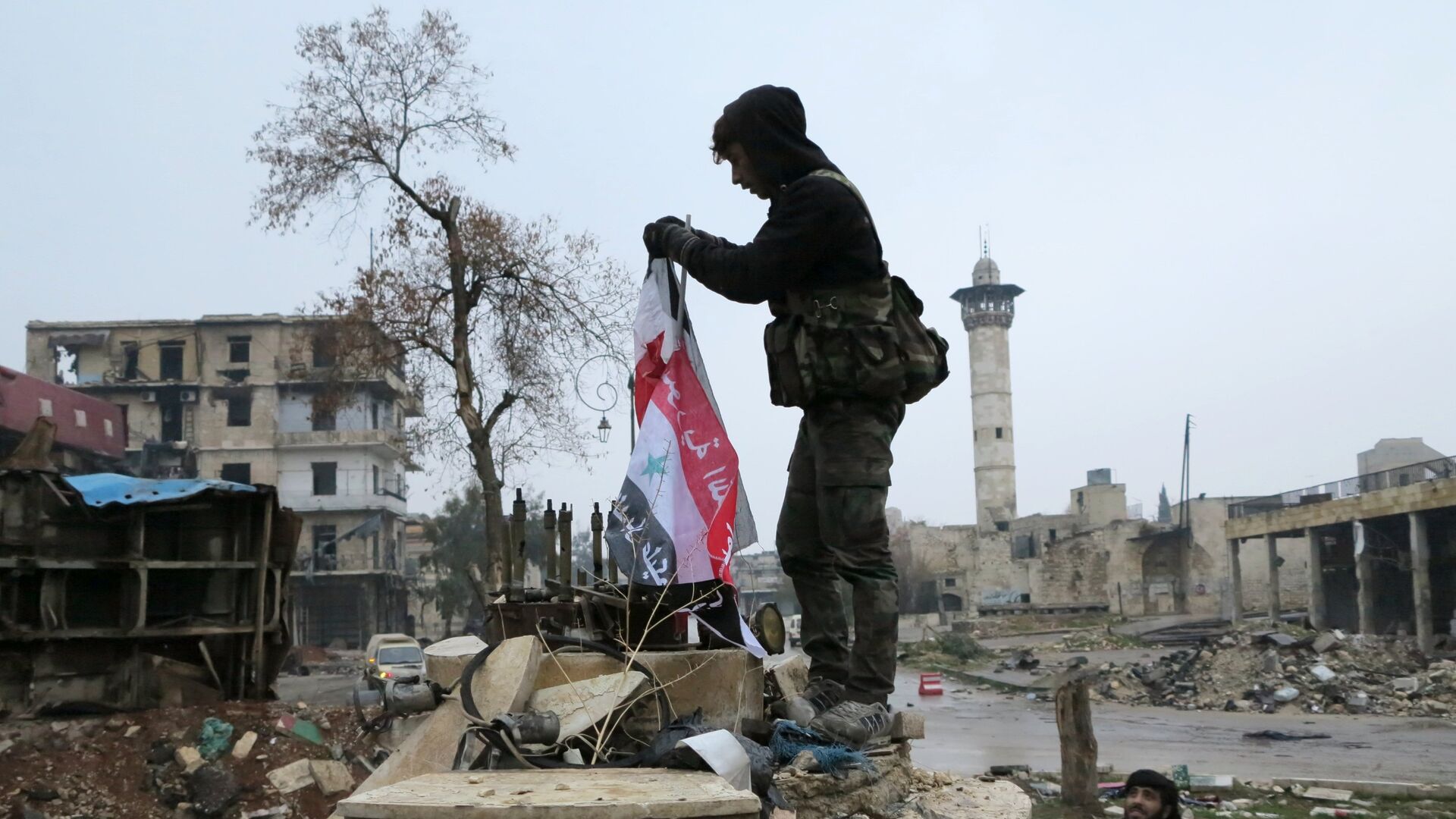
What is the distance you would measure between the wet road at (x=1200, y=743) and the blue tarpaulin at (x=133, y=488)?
793 cm

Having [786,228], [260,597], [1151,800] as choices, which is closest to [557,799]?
[786,228]

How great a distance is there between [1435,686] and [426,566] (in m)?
43.6

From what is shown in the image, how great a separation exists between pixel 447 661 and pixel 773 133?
199cm

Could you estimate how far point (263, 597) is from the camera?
13.2m

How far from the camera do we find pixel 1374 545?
1470 inches

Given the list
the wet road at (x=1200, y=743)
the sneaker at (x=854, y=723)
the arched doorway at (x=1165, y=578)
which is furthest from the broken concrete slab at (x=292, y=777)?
the arched doorway at (x=1165, y=578)

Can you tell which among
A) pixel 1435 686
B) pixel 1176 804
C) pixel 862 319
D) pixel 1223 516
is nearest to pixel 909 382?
pixel 862 319

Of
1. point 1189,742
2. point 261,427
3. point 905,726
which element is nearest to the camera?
point 905,726

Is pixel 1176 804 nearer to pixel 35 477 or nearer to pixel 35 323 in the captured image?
pixel 35 477

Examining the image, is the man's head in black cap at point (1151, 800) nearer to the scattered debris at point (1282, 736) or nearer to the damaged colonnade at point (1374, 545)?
the scattered debris at point (1282, 736)

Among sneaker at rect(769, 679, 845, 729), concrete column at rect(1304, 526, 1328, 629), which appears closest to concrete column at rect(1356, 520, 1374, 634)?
concrete column at rect(1304, 526, 1328, 629)

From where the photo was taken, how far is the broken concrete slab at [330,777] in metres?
11.5

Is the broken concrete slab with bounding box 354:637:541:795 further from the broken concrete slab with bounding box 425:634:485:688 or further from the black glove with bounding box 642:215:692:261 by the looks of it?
the black glove with bounding box 642:215:692:261

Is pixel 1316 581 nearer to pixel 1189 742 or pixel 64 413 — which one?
Result: pixel 1189 742
